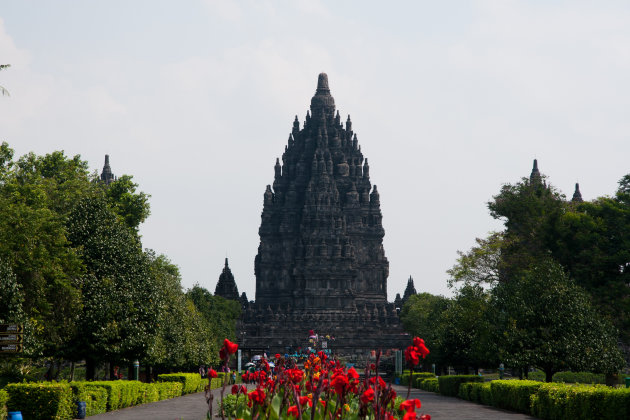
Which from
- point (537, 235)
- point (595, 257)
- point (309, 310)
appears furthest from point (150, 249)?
point (309, 310)

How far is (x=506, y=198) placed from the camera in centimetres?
7644

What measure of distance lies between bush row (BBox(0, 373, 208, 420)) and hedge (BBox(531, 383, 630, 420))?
19651mm

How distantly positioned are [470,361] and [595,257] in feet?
56.0

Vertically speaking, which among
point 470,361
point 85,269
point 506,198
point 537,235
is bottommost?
point 470,361

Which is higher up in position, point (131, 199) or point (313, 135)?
point (313, 135)

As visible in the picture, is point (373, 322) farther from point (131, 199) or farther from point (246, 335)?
point (131, 199)

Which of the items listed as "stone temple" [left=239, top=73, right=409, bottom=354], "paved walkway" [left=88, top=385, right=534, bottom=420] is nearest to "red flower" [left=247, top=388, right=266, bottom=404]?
"paved walkway" [left=88, top=385, right=534, bottom=420]

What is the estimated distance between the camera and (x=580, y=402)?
30.8 metres

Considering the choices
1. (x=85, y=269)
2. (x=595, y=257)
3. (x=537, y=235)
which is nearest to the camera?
(x=85, y=269)

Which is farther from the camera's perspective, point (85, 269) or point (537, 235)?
point (537, 235)

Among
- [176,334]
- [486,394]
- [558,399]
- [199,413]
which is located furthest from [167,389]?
[558,399]

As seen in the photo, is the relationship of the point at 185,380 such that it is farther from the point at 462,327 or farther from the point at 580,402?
the point at 580,402

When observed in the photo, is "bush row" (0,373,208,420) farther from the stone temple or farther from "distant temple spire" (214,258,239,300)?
"distant temple spire" (214,258,239,300)

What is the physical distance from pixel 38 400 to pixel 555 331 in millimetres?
28204
